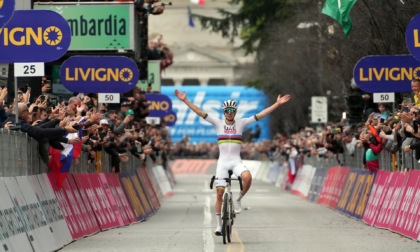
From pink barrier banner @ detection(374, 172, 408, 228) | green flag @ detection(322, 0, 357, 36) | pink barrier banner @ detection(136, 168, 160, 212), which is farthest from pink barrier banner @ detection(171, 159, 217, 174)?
pink barrier banner @ detection(374, 172, 408, 228)

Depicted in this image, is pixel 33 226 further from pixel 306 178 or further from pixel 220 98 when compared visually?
pixel 220 98

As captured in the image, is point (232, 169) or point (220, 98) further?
point (220, 98)

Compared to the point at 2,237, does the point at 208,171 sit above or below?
below

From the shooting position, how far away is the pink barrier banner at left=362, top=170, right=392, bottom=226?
90.9ft

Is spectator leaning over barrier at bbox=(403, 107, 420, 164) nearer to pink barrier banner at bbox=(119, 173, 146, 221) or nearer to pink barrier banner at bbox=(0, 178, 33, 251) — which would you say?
pink barrier banner at bbox=(0, 178, 33, 251)

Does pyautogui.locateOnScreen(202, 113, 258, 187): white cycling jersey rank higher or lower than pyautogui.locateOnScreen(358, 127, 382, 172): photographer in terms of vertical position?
higher

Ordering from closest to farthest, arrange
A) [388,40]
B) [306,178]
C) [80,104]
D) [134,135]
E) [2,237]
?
[2,237] < [80,104] < [134,135] < [388,40] < [306,178]

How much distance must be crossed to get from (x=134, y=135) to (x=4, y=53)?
12841 mm

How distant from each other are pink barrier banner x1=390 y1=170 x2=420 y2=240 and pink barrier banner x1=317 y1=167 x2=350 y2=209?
10.4 meters

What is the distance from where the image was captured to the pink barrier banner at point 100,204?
25936 mm

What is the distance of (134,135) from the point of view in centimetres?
3506

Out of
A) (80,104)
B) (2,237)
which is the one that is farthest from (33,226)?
(80,104)

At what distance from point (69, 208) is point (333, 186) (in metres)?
15.9

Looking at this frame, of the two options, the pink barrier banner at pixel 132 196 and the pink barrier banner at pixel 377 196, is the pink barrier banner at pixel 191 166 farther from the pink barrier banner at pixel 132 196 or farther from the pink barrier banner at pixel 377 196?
the pink barrier banner at pixel 377 196
